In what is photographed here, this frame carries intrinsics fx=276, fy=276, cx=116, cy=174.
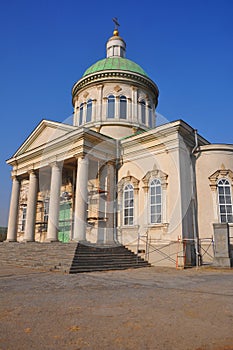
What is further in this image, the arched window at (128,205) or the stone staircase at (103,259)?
the arched window at (128,205)

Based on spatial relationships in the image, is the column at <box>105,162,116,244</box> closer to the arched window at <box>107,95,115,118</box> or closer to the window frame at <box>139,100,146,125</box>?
the arched window at <box>107,95,115,118</box>

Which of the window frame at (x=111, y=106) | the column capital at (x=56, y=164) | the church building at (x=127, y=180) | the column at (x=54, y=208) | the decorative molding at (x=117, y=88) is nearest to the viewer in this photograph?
the church building at (x=127, y=180)

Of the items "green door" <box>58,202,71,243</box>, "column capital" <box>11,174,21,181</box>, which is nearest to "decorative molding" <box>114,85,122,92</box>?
"green door" <box>58,202,71,243</box>

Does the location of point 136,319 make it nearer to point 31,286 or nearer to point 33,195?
point 31,286

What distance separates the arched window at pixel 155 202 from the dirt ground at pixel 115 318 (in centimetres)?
852

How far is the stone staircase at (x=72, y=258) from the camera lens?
38.1ft

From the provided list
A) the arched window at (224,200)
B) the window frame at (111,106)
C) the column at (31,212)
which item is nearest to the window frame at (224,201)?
the arched window at (224,200)

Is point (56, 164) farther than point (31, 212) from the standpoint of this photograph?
No

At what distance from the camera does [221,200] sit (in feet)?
50.8

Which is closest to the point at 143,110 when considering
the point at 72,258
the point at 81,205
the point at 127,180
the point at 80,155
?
the point at 127,180

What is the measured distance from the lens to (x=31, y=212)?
19328 mm

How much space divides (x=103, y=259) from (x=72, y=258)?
5.64ft

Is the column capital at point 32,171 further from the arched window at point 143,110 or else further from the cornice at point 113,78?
the arched window at point 143,110

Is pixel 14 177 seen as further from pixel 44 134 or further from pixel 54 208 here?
pixel 54 208
